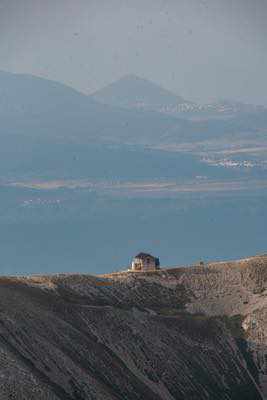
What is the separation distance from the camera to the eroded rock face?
79.5 metres

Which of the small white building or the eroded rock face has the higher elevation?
the small white building

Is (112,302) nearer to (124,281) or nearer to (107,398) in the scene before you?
(124,281)

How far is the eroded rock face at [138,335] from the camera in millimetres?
79500

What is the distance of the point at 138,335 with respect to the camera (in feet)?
319

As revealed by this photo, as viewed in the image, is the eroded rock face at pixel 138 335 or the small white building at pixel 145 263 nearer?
the eroded rock face at pixel 138 335

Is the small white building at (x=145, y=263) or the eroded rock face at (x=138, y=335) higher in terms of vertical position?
the small white building at (x=145, y=263)

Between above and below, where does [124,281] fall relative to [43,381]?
above

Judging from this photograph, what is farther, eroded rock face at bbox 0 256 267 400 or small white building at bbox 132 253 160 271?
small white building at bbox 132 253 160 271

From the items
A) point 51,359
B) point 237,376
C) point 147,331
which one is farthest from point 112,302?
point 51,359

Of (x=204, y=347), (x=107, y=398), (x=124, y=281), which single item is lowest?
(x=107, y=398)

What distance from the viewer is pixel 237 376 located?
99.6m

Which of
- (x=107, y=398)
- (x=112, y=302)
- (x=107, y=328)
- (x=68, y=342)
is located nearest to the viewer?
(x=107, y=398)

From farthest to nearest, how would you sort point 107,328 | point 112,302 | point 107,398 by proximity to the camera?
point 112,302
point 107,328
point 107,398

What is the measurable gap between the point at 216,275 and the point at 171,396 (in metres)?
27.5
